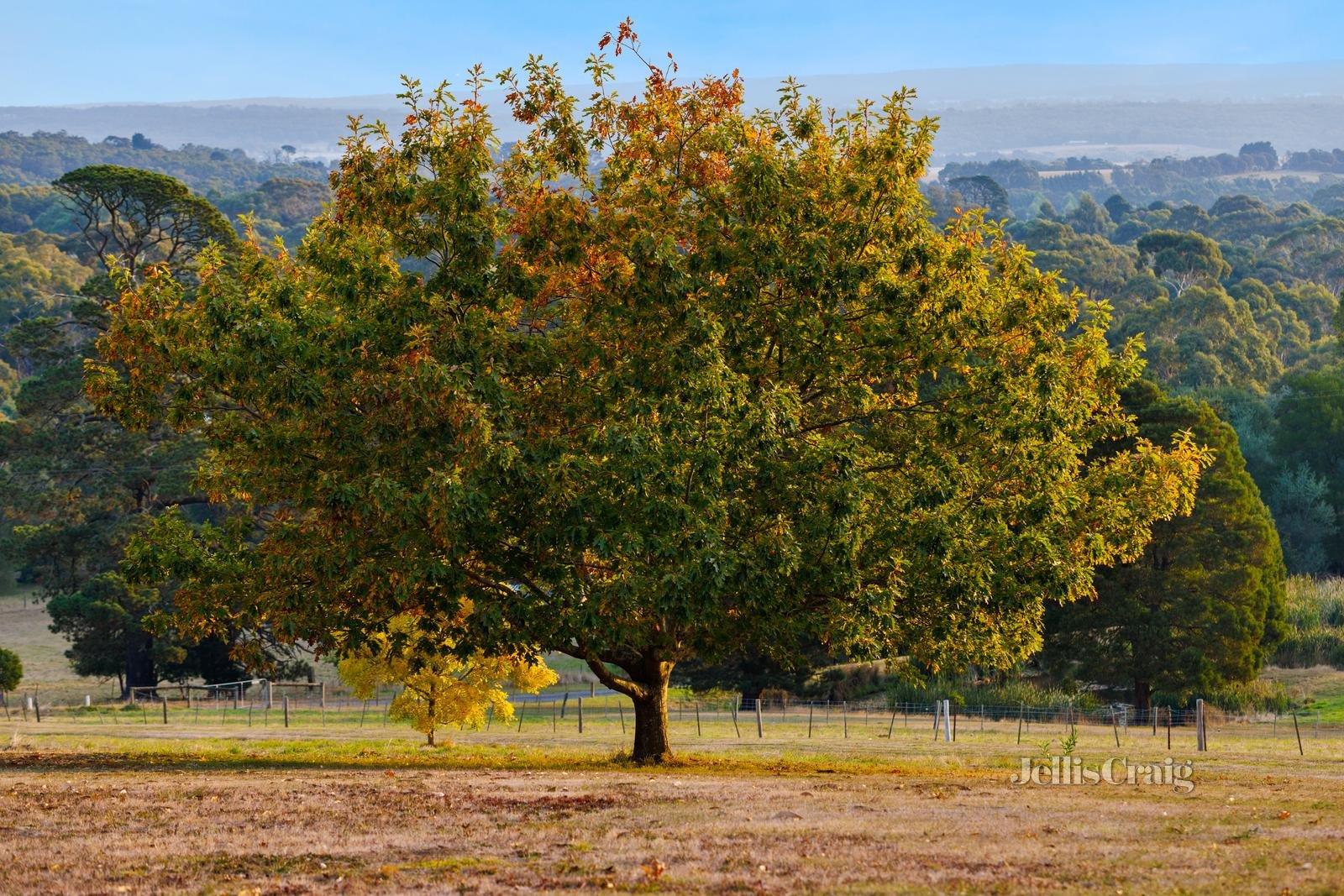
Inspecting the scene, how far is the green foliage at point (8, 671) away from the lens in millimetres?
60562

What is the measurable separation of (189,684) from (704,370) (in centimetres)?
4866

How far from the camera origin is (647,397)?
2364cm

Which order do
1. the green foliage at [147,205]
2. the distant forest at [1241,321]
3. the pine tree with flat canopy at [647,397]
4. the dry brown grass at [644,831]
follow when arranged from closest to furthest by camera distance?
the dry brown grass at [644,831]
the pine tree with flat canopy at [647,397]
the green foliage at [147,205]
the distant forest at [1241,321]

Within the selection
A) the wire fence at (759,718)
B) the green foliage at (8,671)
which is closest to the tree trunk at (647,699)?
the wire fence at (759,718)

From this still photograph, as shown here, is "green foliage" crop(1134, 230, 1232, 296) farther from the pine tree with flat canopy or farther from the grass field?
the pine tree with flat canopy

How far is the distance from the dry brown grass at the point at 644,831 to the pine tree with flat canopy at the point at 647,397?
3.00m

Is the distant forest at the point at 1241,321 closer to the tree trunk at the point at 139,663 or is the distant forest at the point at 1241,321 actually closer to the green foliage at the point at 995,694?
the tree trunk at the point at 139,663

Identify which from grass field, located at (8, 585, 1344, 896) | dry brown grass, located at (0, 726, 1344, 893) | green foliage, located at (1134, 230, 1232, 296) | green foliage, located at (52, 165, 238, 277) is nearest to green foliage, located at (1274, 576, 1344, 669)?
grass field, located at (8, 585, 1344, 896)

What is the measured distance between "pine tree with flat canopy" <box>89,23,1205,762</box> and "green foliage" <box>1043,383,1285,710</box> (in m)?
25.4

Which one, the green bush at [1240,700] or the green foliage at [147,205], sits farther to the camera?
the green foliage at [147,205]

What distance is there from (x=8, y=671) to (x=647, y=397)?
46.7 meters

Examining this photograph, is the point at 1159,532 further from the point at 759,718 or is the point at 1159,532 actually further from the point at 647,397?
the point at 647,397

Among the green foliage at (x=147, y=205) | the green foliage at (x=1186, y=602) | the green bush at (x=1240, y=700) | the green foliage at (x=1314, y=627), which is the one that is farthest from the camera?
the green foliage at (x=147, y=205)

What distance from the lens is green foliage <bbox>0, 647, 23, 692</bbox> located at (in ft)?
199
